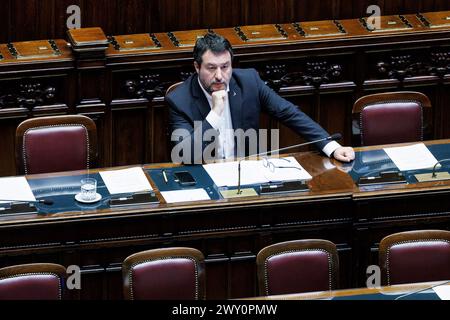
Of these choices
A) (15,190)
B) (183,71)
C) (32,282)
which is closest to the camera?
(32,282)

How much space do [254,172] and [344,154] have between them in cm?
58

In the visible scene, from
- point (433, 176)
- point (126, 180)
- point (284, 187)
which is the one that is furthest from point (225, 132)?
point (433, 176)

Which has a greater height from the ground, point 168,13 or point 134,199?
point 168,13

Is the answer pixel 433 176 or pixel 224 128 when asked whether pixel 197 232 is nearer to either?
pixel 224 128

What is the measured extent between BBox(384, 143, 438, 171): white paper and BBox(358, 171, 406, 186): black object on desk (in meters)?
0.13

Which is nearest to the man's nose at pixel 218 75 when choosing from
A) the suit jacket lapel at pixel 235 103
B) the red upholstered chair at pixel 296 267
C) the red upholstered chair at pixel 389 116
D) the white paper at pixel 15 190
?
the suit jacket lapel at pixel 235 103

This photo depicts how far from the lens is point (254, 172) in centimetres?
824

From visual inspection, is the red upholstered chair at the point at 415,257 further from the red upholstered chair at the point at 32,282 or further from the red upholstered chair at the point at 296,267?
A: the red upholstered chair at the point at 32,282

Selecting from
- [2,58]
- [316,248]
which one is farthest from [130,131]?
[316,248]

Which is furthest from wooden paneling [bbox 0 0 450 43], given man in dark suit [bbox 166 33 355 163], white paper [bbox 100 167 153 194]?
white paper [bbox 100 167 153 194]

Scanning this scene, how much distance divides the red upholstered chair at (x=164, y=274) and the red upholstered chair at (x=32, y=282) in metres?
0.34

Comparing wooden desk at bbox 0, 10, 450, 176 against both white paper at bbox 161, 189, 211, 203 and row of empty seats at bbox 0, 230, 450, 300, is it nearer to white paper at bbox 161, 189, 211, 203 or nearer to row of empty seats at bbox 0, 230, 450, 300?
white paper at bbox 161, 189, 211, 203

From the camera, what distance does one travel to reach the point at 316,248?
23.5 ft

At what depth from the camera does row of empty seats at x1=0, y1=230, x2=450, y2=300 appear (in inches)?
269
